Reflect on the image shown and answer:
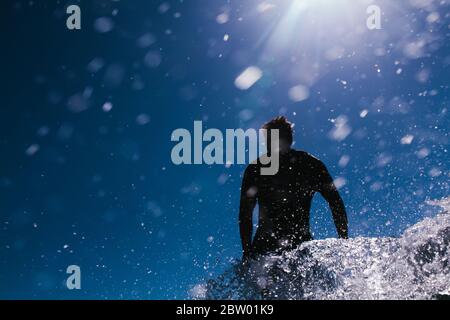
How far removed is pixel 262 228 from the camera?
17.6ft

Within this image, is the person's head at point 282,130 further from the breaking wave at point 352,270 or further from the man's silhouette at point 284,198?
the breaking wave at point 352,270

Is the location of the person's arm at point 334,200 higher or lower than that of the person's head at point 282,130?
lower

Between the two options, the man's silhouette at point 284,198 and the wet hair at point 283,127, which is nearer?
the man's silhouette at point 284,198

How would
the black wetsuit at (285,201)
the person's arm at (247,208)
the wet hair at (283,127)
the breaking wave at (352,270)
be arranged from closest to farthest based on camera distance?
the breaking wave at (352,270) → the black wetsuit at (285,201) → the person's arm at (247,208) → the wet hair at (283,127)

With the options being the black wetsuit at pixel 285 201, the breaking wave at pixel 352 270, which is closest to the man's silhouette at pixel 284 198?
the black wetsuit at pixel 285 201

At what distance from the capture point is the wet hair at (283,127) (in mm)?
5723

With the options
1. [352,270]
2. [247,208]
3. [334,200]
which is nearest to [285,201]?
[247,208]

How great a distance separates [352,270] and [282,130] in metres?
1.95

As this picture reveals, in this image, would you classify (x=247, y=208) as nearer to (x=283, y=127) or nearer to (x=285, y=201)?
(x=285, y=201)

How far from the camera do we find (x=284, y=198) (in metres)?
5.42

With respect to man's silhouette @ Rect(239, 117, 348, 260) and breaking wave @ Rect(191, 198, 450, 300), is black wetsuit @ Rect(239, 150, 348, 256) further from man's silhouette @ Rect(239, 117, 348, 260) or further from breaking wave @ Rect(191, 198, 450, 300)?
breaking wave @ Rect(191, 198, 450, 300)

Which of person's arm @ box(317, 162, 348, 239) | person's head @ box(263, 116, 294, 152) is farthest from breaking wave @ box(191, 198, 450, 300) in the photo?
person's head @ box(263, 116, 294, 152)
